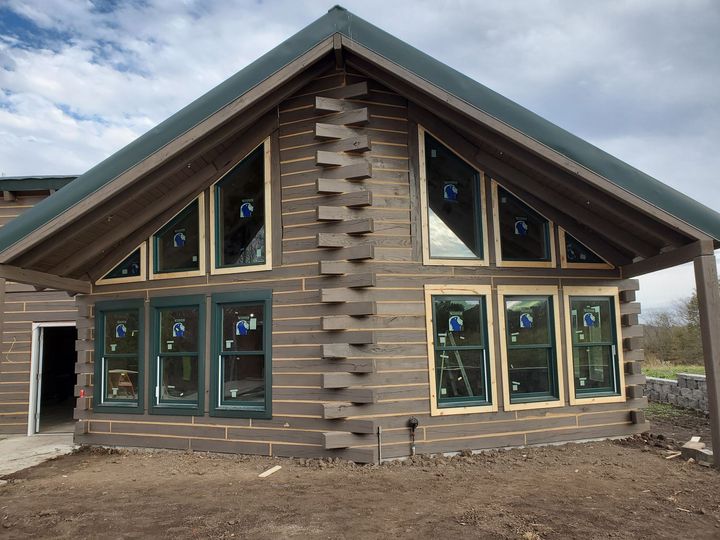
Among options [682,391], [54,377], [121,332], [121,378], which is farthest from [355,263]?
[54,377]

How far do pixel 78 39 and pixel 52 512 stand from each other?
19.7 meters

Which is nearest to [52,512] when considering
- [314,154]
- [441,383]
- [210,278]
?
[210,278]

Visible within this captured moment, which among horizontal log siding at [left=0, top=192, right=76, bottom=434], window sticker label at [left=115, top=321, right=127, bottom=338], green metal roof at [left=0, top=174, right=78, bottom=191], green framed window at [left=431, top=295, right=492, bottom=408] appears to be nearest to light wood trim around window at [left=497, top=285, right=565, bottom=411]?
green framed window at [left=431, top=295, right=492, bottom=408]

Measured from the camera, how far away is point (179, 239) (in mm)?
7820

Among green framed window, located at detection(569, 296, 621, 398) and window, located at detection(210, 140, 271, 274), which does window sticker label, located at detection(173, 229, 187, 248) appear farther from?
green framed window, located at detection(569, 296, 621, 398)

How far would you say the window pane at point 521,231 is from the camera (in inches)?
293

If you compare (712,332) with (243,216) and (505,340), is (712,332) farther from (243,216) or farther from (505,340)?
(243,216)

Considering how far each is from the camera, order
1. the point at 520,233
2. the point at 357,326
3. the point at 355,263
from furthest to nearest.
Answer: the point at 520,233 < the point at 355,263 < the point at 357,326

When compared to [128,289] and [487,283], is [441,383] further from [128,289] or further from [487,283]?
[128,289]

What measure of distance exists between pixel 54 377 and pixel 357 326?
1310 cm

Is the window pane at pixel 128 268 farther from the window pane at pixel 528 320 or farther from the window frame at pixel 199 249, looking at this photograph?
the window pane at pixel 528 320

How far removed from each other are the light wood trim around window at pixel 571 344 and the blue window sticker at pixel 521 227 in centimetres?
110

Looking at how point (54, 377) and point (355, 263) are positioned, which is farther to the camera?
point (54, 377)

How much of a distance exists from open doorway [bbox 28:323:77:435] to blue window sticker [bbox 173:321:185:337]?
14.0 ft
